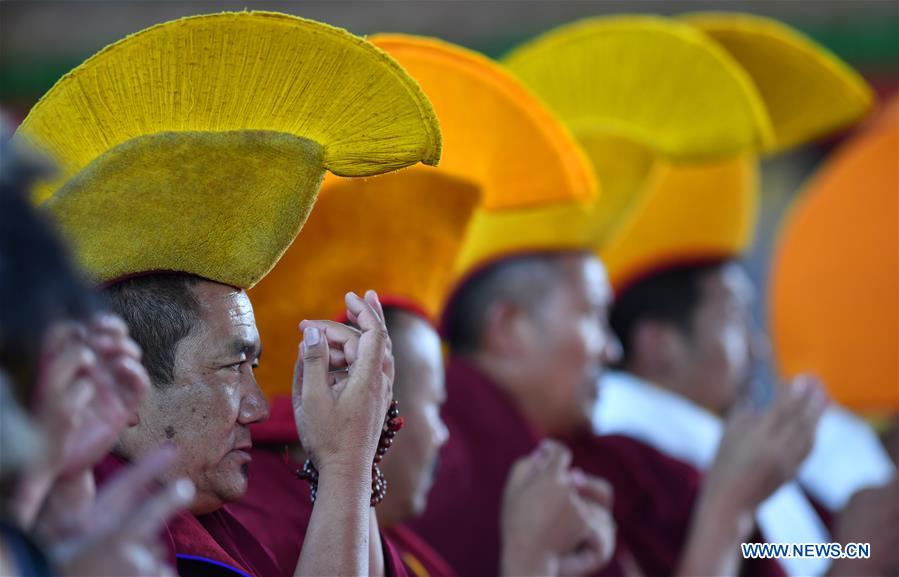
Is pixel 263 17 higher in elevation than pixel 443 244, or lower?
higher

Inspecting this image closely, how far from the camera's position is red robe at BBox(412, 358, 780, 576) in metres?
2.72

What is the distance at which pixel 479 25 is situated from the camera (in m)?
7.70

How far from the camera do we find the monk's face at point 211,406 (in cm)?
164

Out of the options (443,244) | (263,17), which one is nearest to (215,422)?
(263,17)

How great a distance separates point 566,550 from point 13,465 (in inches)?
57.7

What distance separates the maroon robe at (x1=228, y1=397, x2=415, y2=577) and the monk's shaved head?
107cm

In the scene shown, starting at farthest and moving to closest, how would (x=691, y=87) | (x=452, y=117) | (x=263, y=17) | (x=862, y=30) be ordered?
(x=862, y=30), (x=691, y=87), (x=452, y=117), (x=263, y=17)

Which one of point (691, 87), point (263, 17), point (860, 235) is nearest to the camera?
point (263, 17)

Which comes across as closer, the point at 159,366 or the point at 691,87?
the point at 159,366

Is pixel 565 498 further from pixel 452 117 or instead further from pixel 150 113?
pixel 150 113

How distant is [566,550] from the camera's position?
2467 mm

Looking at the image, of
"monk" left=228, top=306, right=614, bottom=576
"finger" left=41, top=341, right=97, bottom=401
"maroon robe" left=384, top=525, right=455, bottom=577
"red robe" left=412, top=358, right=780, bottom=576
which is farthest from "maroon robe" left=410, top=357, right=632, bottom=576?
"finger" left=41, top=341, right=97, bottom=401

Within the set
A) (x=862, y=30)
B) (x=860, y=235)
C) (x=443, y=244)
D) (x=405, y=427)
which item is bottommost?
(x=862, y=30)

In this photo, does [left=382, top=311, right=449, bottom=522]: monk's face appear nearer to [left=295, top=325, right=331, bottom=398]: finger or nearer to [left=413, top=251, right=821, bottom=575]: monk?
[left=413, top=251, right=821, bottom=575]: monk
